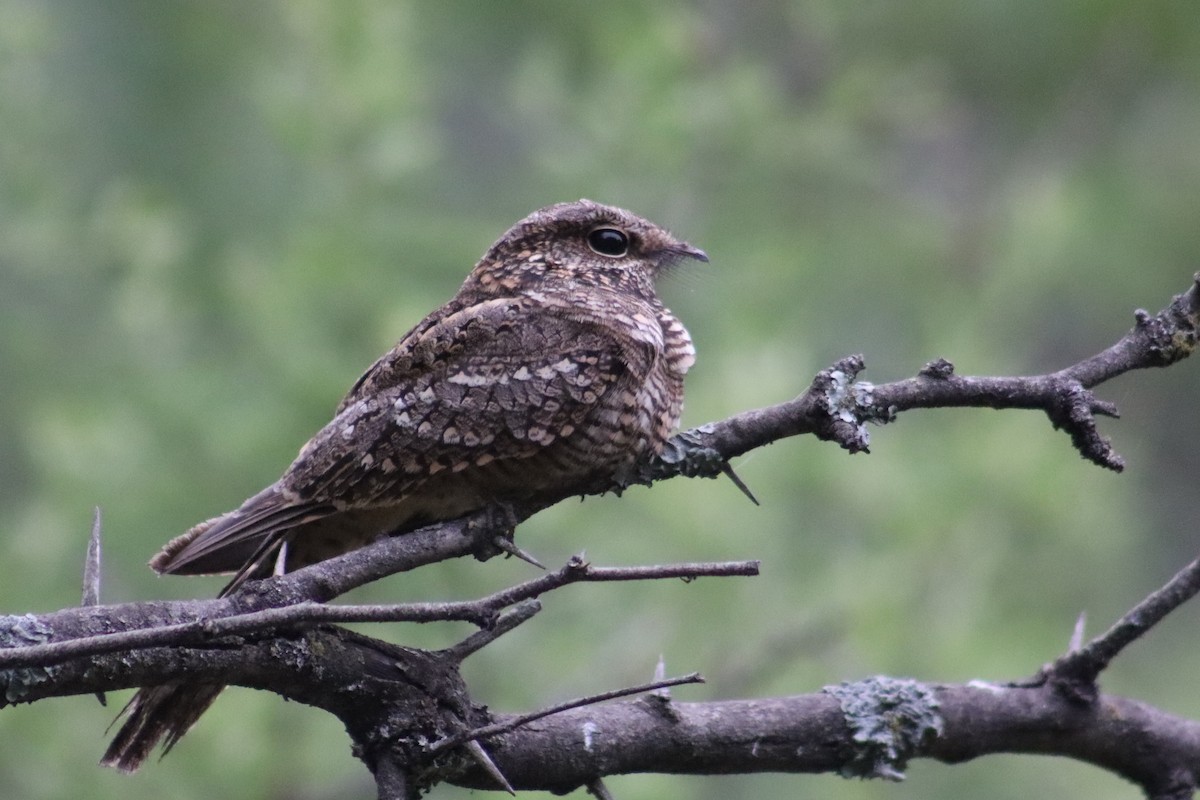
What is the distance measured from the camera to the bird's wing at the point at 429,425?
2.34 m

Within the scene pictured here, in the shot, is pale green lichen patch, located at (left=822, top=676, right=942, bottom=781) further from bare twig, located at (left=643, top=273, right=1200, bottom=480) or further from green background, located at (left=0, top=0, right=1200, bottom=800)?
green background, located at (left=0, top=0, right=1200, bottom=800)

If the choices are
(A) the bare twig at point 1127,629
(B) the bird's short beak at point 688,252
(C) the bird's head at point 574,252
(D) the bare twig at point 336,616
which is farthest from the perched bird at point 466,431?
(A) the bare twig at point 1127,629

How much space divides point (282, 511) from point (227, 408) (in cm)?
220

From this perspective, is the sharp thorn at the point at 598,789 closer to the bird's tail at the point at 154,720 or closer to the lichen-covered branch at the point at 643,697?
the lichen-covered branch at the point at 643,697

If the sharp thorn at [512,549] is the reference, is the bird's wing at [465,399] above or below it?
above

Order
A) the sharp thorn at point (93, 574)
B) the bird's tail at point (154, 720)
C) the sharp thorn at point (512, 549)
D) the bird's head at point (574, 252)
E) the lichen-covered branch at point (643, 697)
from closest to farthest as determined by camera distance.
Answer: the lichen-covered branch at point (643, 697) < the sharp thorn at point (93, 574) < the sharp thorn at point (512, 549) < the bird's tail at point (154, 720) < the bird's head at point (574, 252)

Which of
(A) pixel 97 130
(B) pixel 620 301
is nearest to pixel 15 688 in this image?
(B) pixel 620 301

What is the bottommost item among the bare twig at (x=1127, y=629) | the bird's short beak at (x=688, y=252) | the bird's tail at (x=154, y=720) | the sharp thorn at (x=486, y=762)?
the sharp thorn at (x=486, y=762)

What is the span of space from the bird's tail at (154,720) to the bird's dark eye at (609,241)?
1227 millimetres

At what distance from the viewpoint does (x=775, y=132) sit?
6613 millimetres

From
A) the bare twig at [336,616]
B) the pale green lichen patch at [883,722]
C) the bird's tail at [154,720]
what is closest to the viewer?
the bare twig at [336,616]

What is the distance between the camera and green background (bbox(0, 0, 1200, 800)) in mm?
4258

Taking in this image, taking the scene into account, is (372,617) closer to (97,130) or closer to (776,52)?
(97,130)

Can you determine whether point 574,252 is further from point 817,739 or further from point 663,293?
point 817,739
